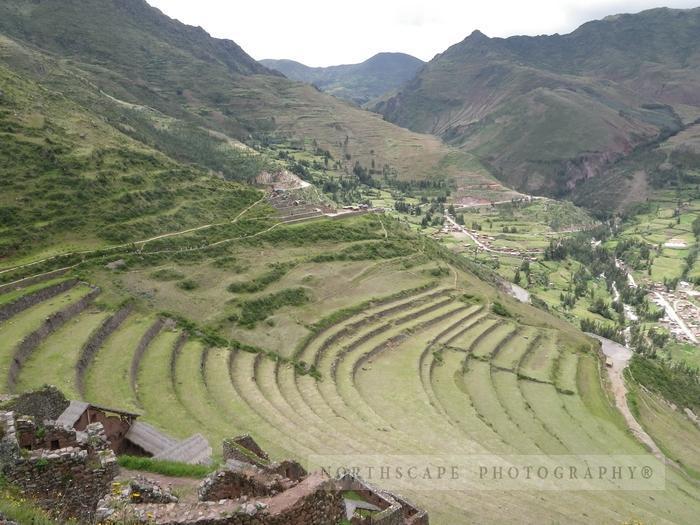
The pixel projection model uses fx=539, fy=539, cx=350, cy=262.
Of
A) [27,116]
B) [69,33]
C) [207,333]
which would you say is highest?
[69,33]

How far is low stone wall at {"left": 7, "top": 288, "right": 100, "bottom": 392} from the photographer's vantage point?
31.8 metres

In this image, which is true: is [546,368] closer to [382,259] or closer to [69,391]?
[382,259]

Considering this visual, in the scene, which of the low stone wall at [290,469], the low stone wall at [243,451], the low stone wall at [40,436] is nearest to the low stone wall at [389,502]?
the low stone wall at [290,469]

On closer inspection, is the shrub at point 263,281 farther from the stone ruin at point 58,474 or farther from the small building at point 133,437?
the stone ruin at point 58,474

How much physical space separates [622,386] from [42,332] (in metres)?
57.8

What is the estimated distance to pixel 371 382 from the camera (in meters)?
46.8

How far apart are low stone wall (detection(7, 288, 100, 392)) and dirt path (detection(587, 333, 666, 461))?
162 feet

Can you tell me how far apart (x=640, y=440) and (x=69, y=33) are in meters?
211

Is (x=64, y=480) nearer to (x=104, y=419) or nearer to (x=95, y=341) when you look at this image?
(x=104, y=419)

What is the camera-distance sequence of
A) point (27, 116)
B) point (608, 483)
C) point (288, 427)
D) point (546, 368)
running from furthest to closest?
point (27, 116), point (546, 368), point (608, 483), point (288, 427)

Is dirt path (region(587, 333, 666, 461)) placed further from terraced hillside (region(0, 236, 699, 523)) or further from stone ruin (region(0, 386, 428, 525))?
stone ruin (region(0, 386, 428, 525))

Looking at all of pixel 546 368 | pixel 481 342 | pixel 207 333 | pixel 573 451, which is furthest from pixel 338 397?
pixel 546 368

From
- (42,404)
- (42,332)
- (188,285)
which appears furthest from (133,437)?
(188,285)

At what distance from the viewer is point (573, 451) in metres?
42.4
